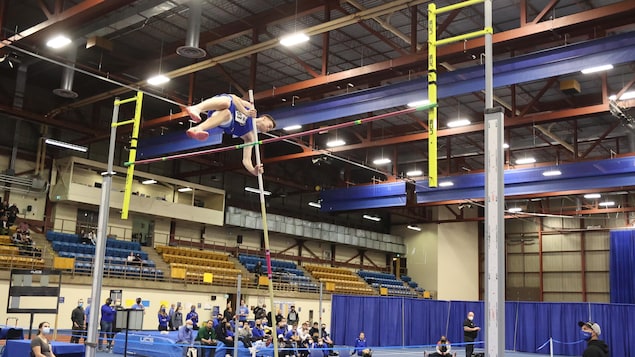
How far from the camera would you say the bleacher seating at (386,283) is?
1421 inches

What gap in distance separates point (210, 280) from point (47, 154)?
875cm

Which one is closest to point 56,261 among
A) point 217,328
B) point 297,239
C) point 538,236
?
point 217,328

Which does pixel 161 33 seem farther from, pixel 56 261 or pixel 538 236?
pixel 538 236

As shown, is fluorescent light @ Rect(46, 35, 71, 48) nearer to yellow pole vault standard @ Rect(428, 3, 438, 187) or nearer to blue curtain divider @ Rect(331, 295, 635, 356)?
yellow pole vault standard @ Rect(428, 3, 438, 187)

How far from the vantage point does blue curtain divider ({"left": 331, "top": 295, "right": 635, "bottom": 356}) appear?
2277 centimetres

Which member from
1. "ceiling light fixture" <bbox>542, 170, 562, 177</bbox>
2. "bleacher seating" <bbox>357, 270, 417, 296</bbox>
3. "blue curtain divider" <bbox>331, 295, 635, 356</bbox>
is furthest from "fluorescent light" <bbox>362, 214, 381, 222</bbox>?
"ceiling light fixture" <bbox>542, 170, 562, 177</bbox>

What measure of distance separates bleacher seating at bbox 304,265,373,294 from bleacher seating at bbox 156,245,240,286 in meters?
5.83

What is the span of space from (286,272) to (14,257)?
14.5m

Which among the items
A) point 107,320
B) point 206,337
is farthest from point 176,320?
point 206,337

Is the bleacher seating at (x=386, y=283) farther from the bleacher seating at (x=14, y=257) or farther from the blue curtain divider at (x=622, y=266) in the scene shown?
the bleacher seating at (x=14, y=257)

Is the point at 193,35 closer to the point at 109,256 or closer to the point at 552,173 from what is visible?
the point at 109,256

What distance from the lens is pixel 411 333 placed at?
24.5 meters

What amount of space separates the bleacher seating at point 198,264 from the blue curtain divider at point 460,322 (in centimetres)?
623

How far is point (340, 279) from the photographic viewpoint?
3491 cm
